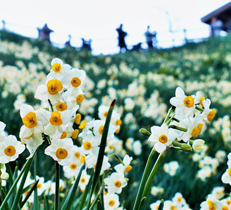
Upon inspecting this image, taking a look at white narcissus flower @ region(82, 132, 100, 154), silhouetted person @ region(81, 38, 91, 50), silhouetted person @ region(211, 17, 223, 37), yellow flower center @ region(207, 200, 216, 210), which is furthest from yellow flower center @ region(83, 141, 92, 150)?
silhouetted person @ region(211, 17, 223, 37)

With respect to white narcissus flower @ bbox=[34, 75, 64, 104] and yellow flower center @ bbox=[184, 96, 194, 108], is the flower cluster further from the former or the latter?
white narcissus flower @ bbox=[34, 75, 64, 104]

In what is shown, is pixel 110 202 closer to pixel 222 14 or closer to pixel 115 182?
pixel 115 182

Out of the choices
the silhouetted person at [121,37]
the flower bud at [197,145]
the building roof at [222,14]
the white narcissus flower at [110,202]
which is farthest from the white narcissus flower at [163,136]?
the building roof at [222,14]

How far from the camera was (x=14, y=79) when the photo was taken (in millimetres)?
3738

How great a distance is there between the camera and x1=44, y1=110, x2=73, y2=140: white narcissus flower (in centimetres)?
67

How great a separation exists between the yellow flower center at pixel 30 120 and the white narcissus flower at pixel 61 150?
0.28 feet

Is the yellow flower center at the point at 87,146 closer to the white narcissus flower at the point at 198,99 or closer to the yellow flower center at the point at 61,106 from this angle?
the yellow flower center at the point at 61,106

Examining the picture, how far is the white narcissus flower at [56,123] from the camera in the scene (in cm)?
67

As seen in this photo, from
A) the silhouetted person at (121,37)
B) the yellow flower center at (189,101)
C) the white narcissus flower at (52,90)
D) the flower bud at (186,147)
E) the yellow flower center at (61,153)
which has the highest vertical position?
the silhouetted person at (121,37)

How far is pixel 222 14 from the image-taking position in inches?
995

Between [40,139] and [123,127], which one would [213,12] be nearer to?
[123,127]

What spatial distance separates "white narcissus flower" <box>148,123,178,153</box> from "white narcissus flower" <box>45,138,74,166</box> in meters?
0.24

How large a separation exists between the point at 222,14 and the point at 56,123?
28.6m

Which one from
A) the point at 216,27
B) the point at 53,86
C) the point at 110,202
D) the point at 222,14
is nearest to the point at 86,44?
the point at 216,27
